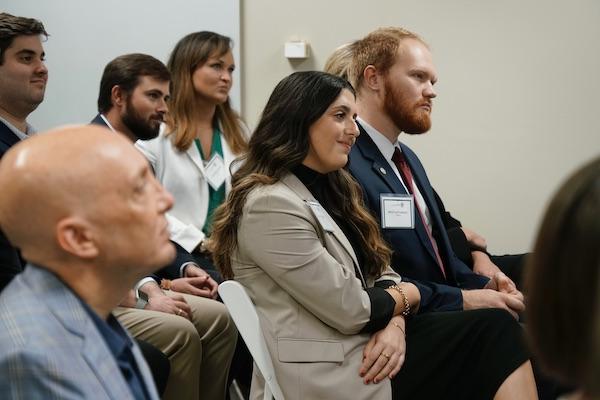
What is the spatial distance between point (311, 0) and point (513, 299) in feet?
8.10

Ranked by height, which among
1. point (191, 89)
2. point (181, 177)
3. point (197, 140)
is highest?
point (191, 89)

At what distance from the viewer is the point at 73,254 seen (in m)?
1.28

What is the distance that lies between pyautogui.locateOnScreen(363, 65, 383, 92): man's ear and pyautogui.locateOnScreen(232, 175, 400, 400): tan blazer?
3.00 feet

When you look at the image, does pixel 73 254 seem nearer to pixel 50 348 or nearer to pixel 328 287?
pixel 50 348

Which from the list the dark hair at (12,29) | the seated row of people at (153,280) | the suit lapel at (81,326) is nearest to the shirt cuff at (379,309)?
the seated row of people at (153,280)

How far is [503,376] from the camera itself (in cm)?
235

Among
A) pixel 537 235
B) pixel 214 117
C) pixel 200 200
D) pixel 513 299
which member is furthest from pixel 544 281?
pixel 214 117

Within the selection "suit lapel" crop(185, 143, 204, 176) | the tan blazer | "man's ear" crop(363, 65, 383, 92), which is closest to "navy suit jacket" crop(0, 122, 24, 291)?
the tan blazer

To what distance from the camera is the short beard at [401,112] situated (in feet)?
10.1

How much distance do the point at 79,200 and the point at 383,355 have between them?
4.35ft

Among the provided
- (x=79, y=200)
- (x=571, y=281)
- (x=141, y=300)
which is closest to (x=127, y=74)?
(x=141, y=300)

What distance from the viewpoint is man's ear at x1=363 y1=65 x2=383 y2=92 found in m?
3.14

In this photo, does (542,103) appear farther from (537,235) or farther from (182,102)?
(537,235)

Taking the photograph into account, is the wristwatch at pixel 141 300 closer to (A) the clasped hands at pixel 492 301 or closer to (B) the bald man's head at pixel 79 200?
(A) the clasped hands at pixel 492 301
